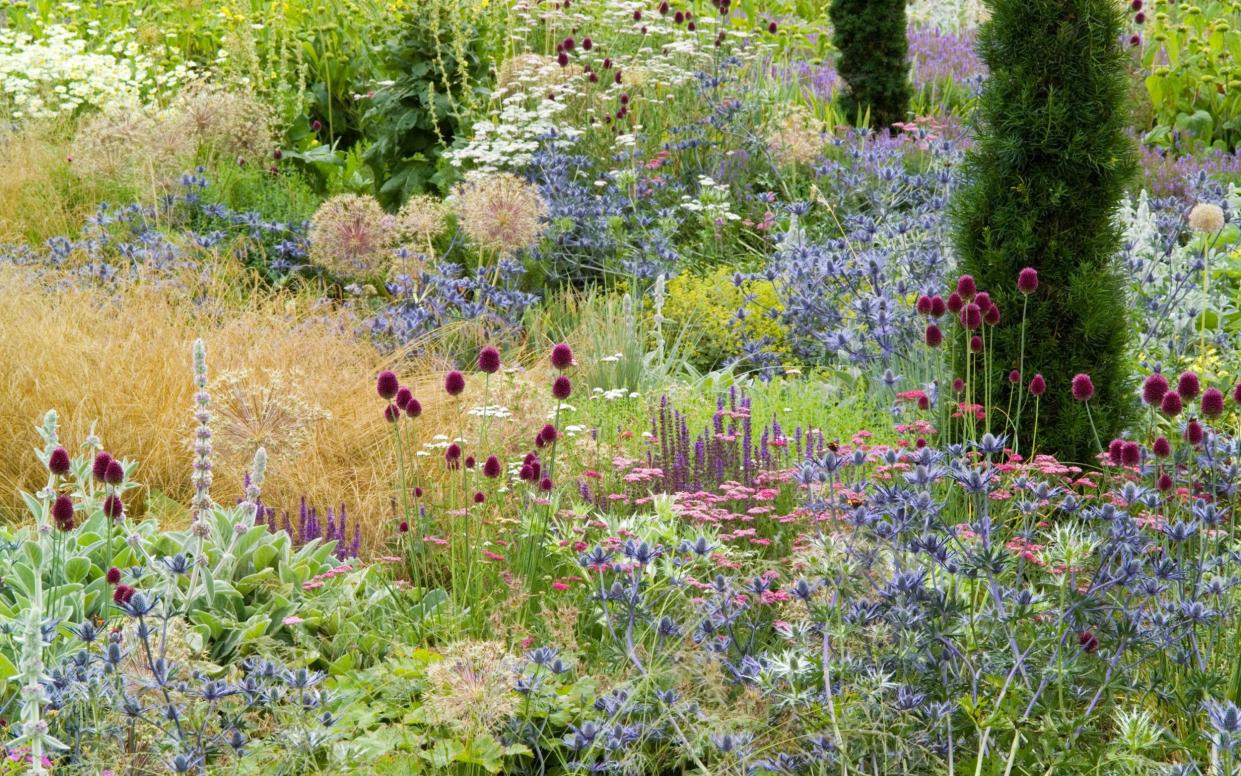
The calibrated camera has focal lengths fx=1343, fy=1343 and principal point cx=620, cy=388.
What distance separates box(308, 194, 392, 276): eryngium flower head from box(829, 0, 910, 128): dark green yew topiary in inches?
184

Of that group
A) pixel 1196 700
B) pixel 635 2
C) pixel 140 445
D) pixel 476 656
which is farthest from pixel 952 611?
pixel 635 2

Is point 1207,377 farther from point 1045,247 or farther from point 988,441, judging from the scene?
point 988,441

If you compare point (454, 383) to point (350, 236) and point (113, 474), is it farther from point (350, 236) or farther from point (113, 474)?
point (350, 236)

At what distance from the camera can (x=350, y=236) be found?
759 cm

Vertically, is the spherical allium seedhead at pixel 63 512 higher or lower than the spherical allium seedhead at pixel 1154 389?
lower

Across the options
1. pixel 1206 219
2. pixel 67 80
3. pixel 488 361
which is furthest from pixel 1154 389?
pixel 67 80

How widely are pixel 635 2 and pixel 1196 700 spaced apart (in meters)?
9.25

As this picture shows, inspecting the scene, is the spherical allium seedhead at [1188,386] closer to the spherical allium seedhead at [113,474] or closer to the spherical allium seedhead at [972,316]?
the spherical allium seedhead at [972,316]

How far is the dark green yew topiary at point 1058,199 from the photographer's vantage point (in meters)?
5.02

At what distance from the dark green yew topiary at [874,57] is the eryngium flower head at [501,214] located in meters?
4.24

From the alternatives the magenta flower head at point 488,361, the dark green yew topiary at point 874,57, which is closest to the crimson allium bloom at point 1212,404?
the magenta flower head at point 488,361

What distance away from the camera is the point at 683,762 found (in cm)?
327

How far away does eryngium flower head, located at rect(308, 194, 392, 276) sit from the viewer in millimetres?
7562

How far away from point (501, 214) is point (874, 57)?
4713 millimetres
